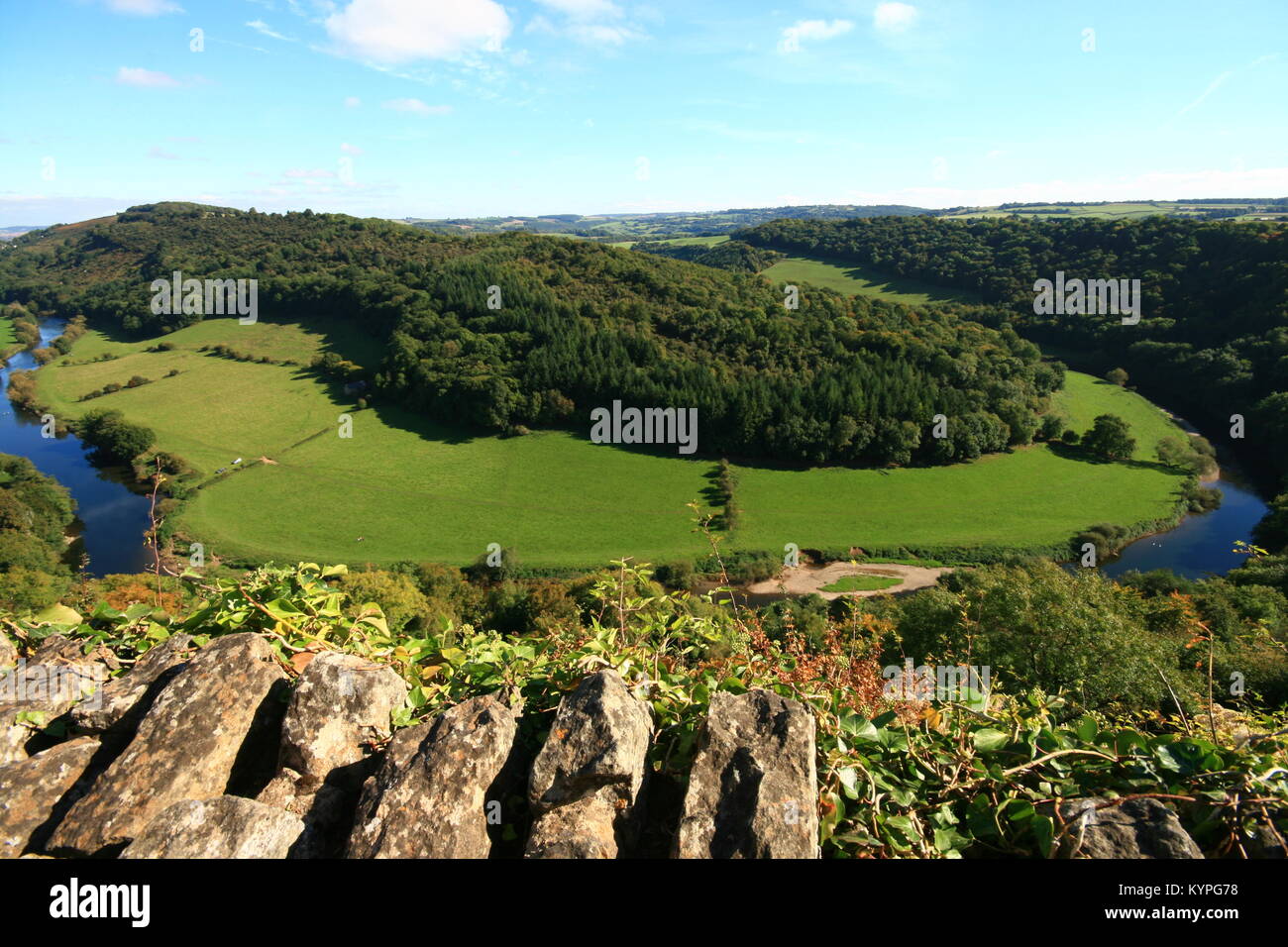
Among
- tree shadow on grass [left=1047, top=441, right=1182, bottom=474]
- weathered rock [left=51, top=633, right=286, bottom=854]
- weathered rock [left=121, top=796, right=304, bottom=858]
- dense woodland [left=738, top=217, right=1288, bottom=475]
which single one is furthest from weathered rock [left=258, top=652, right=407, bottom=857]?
dense woodland [left=738, top=217, right=1288, bottom=475]

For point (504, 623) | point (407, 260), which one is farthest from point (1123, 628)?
point (407, 260)

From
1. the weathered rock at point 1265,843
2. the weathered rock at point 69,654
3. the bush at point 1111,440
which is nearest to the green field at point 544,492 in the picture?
the bush at point 1111,440

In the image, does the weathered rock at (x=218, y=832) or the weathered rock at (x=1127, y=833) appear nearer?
the weathered rock at (x=1127, y=833)

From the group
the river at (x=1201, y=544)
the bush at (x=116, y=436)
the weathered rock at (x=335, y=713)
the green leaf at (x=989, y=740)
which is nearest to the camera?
the green leaf at (x=989, y=740)

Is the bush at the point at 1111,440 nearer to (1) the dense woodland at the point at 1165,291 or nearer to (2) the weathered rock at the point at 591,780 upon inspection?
(1) the dense woodland at the point at 1165,291

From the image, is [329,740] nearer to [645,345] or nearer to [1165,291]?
[645,345]

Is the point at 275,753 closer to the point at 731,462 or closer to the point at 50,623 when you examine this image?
the point at 50,623
